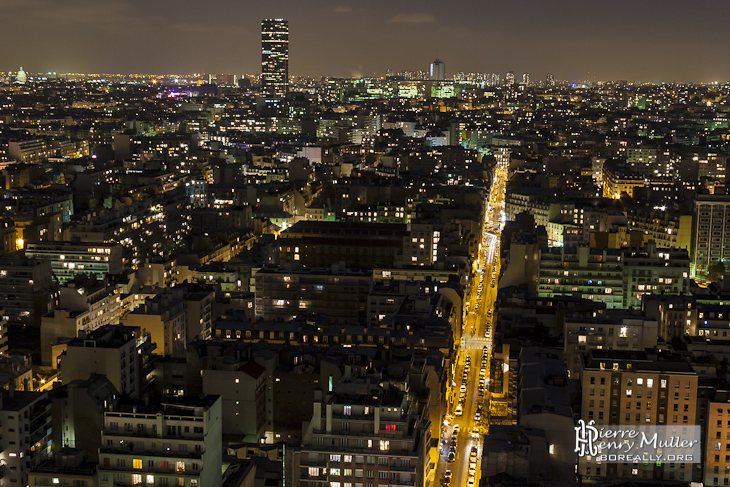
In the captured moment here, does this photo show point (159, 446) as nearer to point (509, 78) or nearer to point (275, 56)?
point (275, 56)

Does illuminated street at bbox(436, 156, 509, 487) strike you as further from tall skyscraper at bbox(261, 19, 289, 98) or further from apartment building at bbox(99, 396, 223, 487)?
tall skyscraper at bbox(261, 19, 289, 98)

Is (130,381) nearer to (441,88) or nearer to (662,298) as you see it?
(662,298)

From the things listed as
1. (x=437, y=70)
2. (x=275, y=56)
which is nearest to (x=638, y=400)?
(x=275, y=56)

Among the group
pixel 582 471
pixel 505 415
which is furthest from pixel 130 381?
pixel 582 471

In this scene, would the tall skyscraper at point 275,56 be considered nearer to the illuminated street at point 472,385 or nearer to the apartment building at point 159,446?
the illuminated street at point 472,385

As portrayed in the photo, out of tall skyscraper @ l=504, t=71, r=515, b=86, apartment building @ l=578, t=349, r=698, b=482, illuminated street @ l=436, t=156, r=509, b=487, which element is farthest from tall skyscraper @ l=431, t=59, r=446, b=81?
apartment building @ l=578, t=349, r=698, b=482

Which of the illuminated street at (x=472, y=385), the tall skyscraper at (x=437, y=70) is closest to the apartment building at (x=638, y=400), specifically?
the illuminated street at (x=472, y=385)
